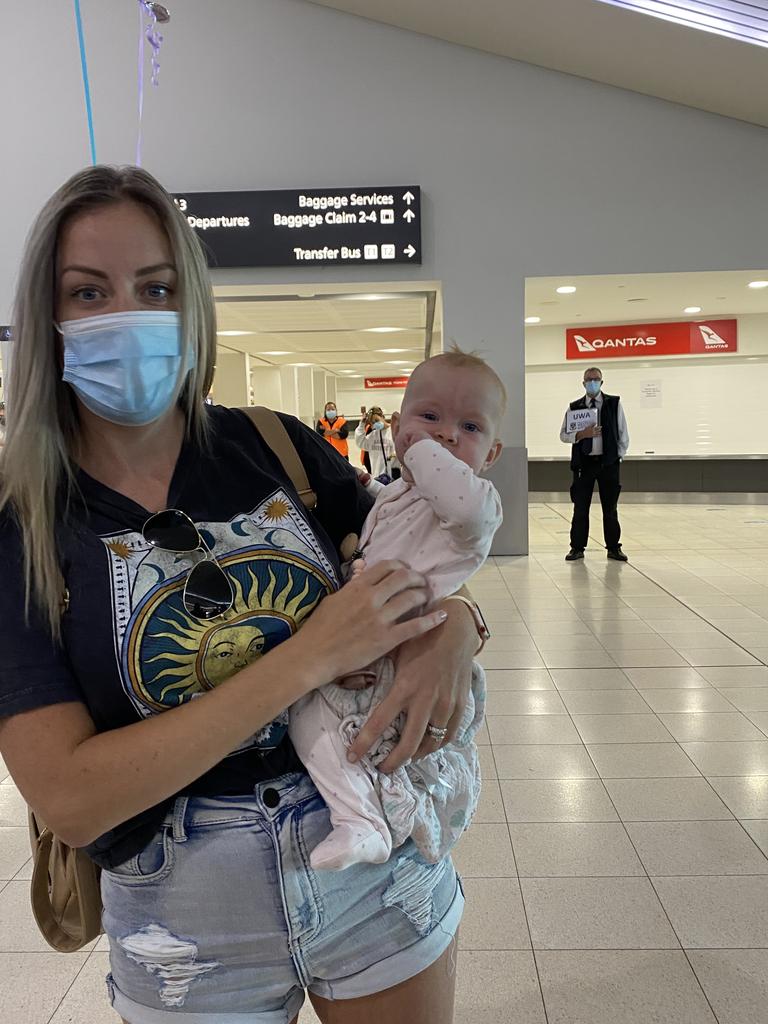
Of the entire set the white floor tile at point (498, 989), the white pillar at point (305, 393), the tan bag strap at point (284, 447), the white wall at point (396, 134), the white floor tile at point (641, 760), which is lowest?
the white floor tile at point (498, 989)

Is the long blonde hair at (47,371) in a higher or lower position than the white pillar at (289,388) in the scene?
lower

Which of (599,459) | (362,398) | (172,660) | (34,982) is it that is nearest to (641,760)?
(34,982)

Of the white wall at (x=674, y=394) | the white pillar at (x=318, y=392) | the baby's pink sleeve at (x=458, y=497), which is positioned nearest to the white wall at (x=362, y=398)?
the white pillar at (x=318, y=392)

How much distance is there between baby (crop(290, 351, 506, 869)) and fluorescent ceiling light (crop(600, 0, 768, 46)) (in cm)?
649

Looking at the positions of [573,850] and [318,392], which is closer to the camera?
[573,850]

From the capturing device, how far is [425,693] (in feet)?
3.05

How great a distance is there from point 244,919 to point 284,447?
606 millimetres

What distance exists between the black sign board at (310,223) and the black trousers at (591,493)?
9.72ft

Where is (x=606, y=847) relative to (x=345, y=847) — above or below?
below

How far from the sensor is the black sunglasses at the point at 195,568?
86 centimetres

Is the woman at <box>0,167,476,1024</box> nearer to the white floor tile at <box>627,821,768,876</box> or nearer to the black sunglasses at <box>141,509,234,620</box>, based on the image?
the black sunglasses at <box>141,509,234,620</box>

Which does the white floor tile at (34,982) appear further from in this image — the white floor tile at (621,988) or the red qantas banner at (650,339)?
the red qantas banner at (650,339)

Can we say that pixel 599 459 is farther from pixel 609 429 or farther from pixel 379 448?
pixel 379 448

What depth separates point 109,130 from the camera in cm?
750
